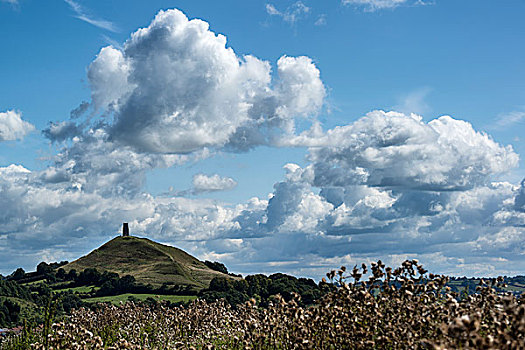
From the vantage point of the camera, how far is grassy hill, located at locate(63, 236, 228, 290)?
126 metres

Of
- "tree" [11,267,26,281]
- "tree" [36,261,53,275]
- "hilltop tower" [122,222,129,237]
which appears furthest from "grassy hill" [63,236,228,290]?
"tree" [11,267,26,281]

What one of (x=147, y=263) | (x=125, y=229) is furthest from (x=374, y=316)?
(x=125, y=229)

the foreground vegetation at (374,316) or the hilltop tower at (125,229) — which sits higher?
the hilltop tower at (125,229)

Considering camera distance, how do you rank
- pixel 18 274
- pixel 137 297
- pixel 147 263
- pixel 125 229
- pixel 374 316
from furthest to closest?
pixel 125 229, pixel 147 263, pixel 18 274, pixel 137 297, pixel 374 316

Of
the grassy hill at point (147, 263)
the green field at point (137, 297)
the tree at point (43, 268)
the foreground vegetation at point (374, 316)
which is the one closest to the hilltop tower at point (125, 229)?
the grassy hill at point (147, 263)

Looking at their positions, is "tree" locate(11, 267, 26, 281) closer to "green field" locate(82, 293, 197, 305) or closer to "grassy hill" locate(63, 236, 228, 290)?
"grassy hill" locate(63, 236, 228, 290)

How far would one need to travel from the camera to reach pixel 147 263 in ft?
472

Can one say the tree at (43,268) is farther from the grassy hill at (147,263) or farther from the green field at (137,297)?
the green field at (137,297)

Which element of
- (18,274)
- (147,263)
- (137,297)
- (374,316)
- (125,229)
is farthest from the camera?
(125,229)

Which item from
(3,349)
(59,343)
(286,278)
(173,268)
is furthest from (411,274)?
(173,268)

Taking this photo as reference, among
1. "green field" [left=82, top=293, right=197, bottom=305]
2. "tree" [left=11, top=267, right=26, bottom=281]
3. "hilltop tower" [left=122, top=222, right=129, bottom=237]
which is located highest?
"hilltop tower" [left=122, top=222, right=129, bottom=237]

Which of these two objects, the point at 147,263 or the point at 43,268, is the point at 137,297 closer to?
the point at 147,263

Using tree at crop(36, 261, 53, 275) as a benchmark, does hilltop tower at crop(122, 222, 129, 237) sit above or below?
above

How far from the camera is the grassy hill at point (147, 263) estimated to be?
126 m
